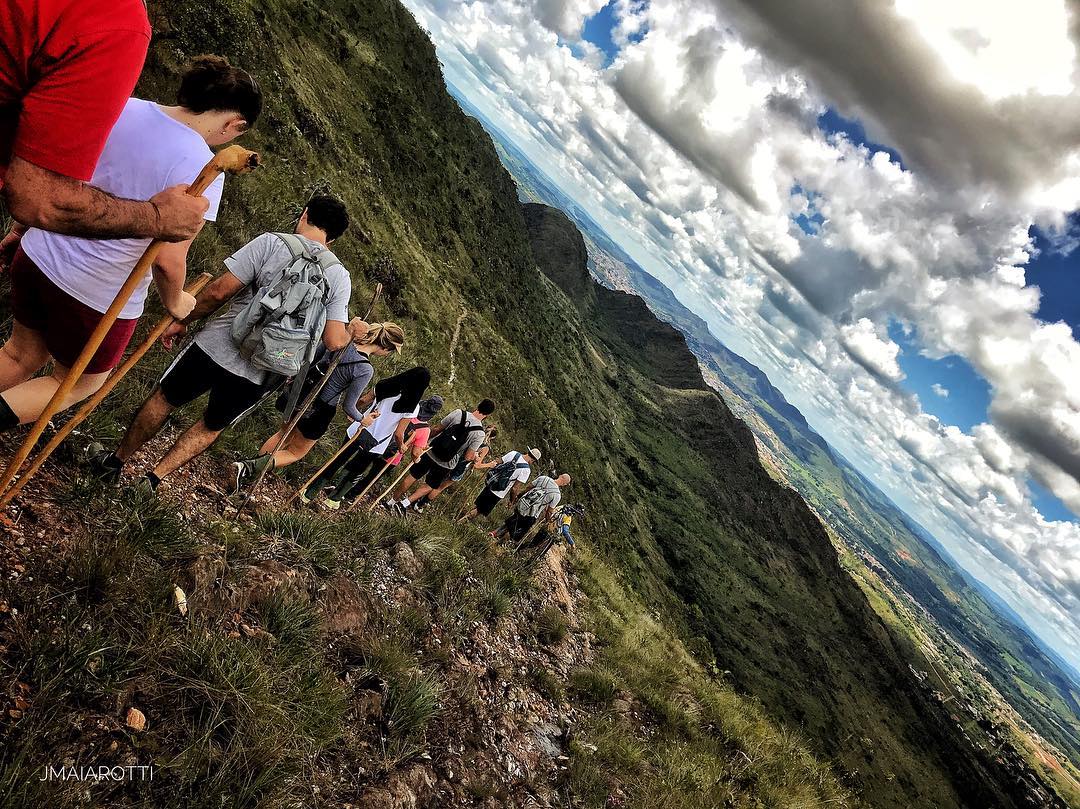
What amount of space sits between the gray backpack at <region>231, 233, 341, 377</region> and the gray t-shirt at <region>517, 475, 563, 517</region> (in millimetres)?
6880

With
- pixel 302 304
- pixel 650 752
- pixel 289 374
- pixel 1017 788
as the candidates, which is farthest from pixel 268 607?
pixel 1017 788

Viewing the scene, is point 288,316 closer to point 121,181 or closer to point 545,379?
point 121,181

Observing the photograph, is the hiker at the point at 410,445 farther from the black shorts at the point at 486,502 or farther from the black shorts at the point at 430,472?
the black shorts at the point at 486,502

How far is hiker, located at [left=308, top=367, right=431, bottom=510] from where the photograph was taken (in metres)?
6.46

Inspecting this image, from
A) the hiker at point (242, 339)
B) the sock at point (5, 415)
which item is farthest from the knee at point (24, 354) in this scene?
the hiker at point (242, 339)

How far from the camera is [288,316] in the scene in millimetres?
3793

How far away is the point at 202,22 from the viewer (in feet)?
60.6

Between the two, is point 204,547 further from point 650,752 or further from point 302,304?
point 650,752

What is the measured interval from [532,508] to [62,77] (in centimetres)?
929

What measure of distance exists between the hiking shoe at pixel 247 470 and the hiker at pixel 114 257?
199cm

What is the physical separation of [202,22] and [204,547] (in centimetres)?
2328

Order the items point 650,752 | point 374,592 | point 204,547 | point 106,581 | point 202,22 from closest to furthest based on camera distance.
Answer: point 106,581
point 204,547
point 374,592
point 650,752
point 202,22

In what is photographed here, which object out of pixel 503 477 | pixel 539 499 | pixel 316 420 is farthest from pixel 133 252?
pixel 539 499

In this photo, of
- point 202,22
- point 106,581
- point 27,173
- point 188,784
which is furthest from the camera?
point 202,22
